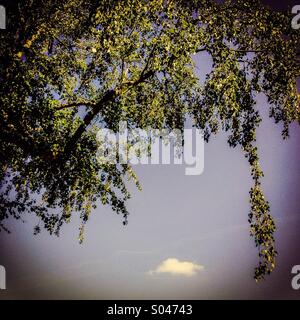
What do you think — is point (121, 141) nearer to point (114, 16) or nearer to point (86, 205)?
point (86, 205)

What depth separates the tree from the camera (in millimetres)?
7496

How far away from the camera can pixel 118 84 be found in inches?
344

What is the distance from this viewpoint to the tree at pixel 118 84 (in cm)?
750
